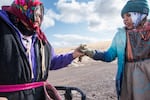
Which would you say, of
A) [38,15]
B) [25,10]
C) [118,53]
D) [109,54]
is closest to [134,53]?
[118,53]

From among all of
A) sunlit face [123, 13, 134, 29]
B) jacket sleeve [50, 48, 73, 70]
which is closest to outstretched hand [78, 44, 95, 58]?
jacket sleeve [50, 48, 73, 70]

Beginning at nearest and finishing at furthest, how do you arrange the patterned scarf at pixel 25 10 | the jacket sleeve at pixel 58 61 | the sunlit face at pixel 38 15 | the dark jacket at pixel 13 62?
1. the dark jacket at pixel 13 62
2. the patterned scarf at pixel 25 10
3. the sunlit face at pixel 38 15
4. the jacket sleeve at pixel 58 61

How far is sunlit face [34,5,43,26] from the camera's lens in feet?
14.2

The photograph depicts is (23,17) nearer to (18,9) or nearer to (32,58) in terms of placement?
(18,9)

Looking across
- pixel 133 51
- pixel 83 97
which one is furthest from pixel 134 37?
pixel 83 97

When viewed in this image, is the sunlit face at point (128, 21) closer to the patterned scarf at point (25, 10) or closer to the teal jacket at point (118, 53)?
the teal jacket at point (118, 53)

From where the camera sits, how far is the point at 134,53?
16.3ft

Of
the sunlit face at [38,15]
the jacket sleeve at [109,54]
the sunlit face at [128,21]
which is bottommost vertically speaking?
the jacket sleeve at [109,54]

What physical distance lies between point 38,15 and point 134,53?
134 centimetres

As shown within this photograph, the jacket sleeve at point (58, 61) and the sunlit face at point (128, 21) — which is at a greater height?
the sunlit face at point (128, 21)

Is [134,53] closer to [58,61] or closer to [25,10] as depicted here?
[58,61]

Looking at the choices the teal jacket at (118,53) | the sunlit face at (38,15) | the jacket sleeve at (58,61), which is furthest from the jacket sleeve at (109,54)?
the sunlit face at (38,15)

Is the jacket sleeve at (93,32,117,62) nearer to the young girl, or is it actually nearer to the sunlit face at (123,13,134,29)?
the young girl

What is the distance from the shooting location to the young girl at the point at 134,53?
4.96 meters
